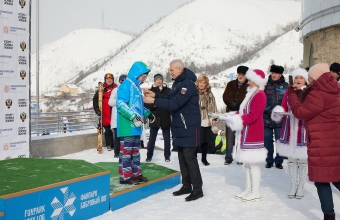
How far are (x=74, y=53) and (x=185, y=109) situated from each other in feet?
542

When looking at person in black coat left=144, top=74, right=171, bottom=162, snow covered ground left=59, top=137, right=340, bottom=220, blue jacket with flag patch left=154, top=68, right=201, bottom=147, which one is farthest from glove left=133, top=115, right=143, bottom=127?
person in black coat left=144, top=74, right=171, bottom=162

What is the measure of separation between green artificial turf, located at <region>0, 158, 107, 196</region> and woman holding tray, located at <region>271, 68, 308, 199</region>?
8.85ft

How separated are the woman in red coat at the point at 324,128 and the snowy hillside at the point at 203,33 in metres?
114

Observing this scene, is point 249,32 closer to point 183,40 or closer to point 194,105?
point 183,40

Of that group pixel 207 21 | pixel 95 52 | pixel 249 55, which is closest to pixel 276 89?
pixel 249 55

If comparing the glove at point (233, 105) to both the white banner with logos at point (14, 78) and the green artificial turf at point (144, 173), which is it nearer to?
the green artificial turf at point (144, 173)

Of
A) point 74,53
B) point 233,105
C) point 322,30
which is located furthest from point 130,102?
point 74,53

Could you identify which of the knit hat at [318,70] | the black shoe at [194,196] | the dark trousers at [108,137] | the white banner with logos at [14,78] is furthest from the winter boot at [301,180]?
the dark trousers at [108,137]

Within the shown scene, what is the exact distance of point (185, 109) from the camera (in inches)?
259

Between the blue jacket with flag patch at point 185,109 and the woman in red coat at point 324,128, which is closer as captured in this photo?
the woman in red coat at point 324,128

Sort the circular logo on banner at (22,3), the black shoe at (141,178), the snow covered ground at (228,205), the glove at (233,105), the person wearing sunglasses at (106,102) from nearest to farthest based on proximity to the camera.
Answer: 1. the snow covered ground at (228,205)
2. the black shoe at (141,178)
3. the circular logo on banner at (22,3)
4. the glove at (233,105)
5. the person wearing sunglasses at (106,102)

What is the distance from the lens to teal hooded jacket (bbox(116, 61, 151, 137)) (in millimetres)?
6613

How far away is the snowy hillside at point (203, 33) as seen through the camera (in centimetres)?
12781

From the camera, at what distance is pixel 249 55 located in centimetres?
13075
